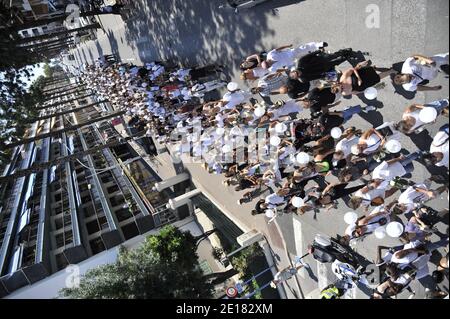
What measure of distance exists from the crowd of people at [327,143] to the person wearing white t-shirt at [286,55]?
0.09 ft

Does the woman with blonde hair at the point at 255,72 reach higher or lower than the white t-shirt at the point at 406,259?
higher

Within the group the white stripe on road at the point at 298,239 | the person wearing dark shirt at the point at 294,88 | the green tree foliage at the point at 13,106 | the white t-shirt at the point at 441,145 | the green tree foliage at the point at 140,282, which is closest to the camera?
the white t-shirt at the point at 441,145

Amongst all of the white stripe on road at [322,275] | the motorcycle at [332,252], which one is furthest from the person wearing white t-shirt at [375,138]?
the white stripe on road at [322,275]

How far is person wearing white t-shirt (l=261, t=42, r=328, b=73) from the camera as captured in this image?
881 centimetres

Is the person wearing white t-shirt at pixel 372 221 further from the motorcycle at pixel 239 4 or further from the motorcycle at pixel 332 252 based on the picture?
the motorcycle at pixel 239 4

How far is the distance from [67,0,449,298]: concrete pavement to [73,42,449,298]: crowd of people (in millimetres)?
308

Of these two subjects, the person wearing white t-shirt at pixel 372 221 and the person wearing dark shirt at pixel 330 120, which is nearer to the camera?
the person wearing white t-shirt at pixel 372 221

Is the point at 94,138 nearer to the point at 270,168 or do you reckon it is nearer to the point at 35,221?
the point at 35,221

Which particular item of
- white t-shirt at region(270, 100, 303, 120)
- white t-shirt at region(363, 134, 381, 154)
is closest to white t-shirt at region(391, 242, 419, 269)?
white t-shirt at region(363, 134, 381, 154)

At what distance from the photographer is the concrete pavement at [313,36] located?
23.2 ft

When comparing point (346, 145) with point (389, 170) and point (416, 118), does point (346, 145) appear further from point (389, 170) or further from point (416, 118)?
point (416, 118)
